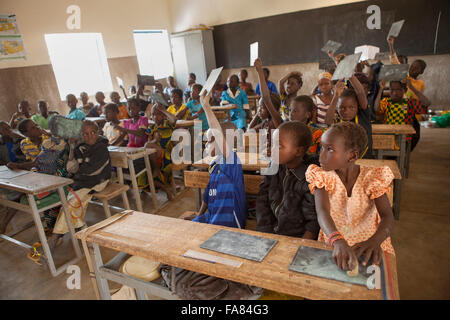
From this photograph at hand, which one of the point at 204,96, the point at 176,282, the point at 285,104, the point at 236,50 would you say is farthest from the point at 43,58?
the point at 176,282

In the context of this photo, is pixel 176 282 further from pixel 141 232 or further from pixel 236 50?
pixel 236 50

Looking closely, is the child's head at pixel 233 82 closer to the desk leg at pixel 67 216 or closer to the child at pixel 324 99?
the child at pixel 324 99

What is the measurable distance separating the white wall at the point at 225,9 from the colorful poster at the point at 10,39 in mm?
5033

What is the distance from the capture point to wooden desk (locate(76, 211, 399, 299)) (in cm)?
87

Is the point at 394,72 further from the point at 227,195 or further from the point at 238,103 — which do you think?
the point at 238,103

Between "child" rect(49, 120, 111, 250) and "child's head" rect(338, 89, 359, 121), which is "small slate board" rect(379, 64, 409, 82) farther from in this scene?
"child" rect(49, 120, 111, 250)

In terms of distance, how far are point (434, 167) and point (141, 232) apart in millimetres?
4033

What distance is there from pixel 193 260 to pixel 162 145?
110 inches

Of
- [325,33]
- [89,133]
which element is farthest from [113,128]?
[325,33]

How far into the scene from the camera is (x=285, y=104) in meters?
3.54

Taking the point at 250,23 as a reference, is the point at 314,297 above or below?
below

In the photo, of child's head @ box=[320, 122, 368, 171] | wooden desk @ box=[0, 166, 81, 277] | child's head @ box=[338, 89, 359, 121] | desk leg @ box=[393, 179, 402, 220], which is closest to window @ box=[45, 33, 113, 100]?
wooden desk @ box=[0, 166, 81, 277]

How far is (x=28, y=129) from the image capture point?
2.95 meters
